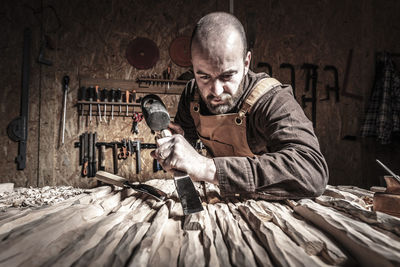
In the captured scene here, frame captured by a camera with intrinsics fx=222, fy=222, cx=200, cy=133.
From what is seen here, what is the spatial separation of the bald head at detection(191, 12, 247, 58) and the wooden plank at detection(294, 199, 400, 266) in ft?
3.45

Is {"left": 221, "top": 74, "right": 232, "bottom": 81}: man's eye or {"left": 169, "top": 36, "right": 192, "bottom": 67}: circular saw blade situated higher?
{"left": 169, "top": 36, "right": 192, "bottom": 67}: circular saw blade

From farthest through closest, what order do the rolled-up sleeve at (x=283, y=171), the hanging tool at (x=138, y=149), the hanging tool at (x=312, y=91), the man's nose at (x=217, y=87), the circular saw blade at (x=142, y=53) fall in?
the hanging tool at (x=312, y=91) < the circular saw blade at (x=142, y=53) < the hanging tool at (x=138, y=149) < the man's nose at (x=217, y=87) < the rolled-up sleeve at (x=283, y=171)

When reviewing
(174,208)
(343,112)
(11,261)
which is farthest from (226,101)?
(343,112)

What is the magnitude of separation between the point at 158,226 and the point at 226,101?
1028mm

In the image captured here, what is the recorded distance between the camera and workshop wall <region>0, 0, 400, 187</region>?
147 inches

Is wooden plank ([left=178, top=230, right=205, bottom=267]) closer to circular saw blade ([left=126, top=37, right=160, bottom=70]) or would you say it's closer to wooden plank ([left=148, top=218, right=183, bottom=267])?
wooden plank ([left=148, top=218, right=183, bottom=267])

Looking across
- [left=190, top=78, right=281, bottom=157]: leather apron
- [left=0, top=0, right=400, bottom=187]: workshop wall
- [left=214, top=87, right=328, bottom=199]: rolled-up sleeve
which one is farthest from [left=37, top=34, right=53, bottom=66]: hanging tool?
[left=214, top=87, right=328, bottom=199]: rolled-up sleeve

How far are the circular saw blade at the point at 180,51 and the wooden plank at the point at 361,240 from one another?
12.0 feet

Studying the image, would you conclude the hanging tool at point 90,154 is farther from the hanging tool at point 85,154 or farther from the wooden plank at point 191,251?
the wooden plank at point 191,251

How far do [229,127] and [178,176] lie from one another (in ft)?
2.45

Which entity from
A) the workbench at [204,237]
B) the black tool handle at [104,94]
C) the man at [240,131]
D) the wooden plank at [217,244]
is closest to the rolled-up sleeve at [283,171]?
the man at [240,131]

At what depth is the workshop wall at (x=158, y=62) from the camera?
373 centimetres

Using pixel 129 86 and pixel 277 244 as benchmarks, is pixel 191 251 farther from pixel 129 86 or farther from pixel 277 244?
pixel 129 86

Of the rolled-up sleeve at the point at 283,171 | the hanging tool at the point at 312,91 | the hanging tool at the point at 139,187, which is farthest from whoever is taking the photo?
the hanging tool at the point at 312,91
